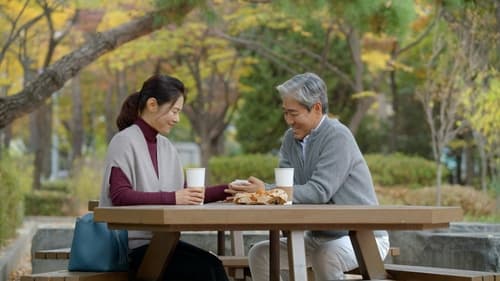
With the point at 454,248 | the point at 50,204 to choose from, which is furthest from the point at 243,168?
the point at 454,248

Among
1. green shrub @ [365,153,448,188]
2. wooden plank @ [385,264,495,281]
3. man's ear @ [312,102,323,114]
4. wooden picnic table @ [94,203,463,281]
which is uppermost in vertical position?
man's ear @ [312,102,323,114]

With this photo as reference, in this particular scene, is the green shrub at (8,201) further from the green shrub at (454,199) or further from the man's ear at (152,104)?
the green shrub at (454,199)

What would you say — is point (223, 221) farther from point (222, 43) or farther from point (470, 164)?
point (470, 164)

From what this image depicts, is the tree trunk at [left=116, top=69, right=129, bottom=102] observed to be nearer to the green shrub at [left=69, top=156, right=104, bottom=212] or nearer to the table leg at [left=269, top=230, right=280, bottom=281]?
the green shrub at [left=69, top=156, right=104, bottom=212]

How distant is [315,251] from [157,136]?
0.93 metres

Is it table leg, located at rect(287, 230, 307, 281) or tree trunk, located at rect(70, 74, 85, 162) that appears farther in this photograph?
tree trunk, located at rect(70, 74, 85, 162)

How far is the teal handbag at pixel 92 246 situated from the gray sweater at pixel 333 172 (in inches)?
33.9

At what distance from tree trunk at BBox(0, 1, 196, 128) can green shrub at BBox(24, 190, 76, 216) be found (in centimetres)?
983

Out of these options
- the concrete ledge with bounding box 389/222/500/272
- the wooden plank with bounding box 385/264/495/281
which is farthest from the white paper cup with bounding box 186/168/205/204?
the concrete ledge with bounding box 389/222/500/272

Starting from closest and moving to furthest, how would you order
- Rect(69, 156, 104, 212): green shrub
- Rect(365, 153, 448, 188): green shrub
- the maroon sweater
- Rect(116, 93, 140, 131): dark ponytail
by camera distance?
the maroon sweater
Rect(116, 93, 140, 131): dark ponytail
Rect(69, 156, 104, 212): green shrub
Rect(365, 153, 448, 188): green shrub

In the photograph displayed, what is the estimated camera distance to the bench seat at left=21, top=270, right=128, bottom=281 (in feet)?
15.1

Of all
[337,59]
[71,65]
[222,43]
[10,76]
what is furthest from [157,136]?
[337,59]

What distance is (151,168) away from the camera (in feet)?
16.5

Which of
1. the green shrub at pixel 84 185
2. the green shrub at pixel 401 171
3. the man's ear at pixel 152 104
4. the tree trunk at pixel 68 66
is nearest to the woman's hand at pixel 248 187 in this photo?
the man's ear at pixel 152 104
